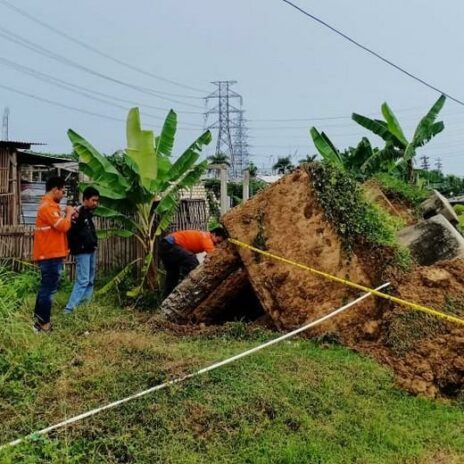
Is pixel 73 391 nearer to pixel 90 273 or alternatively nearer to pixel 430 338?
pixel 430 338

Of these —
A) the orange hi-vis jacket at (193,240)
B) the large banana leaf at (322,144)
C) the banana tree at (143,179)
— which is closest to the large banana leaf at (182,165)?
the banana tree at (143,179)

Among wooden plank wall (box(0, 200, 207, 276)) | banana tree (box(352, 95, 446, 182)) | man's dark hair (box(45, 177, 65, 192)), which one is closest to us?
man's dark hair (box(45, 177, 65, 192))

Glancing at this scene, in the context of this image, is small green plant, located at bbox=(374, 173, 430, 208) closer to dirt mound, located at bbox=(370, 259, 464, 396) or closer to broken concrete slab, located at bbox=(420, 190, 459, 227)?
broken concrete slab, located at bbox=(420, 190, 459, 227)

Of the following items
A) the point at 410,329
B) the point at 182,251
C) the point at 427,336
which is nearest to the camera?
the point at 427,336

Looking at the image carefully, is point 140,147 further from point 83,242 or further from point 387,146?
point 387,146

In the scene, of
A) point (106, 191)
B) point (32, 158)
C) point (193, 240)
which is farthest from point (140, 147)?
point (32, 158)

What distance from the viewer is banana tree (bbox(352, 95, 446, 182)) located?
1234cm

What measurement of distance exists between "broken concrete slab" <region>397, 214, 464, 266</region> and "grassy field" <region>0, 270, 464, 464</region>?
62.2 inches

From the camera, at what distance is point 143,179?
9.26 meters

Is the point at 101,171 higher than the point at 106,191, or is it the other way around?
the point at 101,171

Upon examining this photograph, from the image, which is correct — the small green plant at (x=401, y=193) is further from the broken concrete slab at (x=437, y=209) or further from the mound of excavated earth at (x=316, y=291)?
the mound of excavated earth at (x=316, y=291)

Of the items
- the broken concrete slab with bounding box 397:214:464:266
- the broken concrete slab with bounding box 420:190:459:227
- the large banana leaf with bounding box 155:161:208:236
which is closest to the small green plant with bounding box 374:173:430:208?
the broken concrete slab with bounding box 420:190:459:227

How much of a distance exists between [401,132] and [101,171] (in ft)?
22.0

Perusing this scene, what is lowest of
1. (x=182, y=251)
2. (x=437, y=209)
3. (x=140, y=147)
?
(x=182, y=251)
